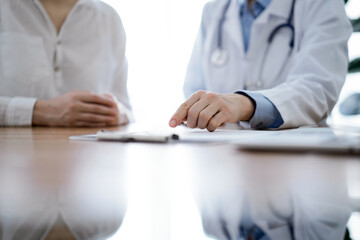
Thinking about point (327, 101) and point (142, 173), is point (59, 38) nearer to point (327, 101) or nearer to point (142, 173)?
point (327, 101)

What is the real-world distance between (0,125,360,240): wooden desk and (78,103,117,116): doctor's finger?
2.17ft

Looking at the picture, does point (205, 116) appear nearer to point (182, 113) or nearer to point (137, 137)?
point (182, 113)

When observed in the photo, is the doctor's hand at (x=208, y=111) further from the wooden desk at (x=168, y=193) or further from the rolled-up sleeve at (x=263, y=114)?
the wooden desk at (x=168, y=193)

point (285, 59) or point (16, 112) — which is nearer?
point (16, 112)

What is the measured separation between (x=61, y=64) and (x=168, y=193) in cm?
128

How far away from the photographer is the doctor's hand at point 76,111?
100 centimetres

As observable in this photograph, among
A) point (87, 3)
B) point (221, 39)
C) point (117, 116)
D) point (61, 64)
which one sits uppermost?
point (87, 3)

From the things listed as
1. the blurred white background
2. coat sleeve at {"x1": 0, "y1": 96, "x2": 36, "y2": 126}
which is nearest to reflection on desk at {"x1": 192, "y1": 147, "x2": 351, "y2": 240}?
coat sleeve at {"x1": 0, "y1": 96, "x2": 36, "y2": 126}

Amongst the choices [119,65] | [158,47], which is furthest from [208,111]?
[158,47]

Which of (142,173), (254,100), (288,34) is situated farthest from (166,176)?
(288,34)

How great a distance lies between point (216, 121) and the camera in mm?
667

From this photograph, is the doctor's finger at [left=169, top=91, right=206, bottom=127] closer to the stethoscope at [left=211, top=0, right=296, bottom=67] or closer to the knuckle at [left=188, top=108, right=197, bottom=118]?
the knuckle at [left=188, top=108, right=197, bottom=118]

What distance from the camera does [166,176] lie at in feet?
0.84

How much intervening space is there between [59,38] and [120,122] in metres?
0.48
